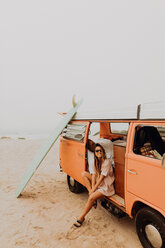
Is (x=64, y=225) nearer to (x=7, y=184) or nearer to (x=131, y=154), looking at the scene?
(x=131, y=154)

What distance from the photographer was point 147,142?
315cm

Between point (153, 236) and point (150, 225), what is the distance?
0.48 ft

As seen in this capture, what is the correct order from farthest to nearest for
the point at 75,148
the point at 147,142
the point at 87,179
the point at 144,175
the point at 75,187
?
the point at 75,187 < the point at 75,148 < the point at 87,179 < the point at 147,142 < the point at 144,175

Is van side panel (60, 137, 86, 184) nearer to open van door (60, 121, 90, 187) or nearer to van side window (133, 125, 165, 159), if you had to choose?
open van door (60, 121, 90, 187)

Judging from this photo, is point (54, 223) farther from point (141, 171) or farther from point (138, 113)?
point (138, 113)

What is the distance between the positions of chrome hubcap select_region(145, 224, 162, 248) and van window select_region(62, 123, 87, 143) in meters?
2.18

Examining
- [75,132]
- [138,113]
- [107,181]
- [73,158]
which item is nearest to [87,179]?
[107,181]

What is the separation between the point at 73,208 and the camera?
4211 mm

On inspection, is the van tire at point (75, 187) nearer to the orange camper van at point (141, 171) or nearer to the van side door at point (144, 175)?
the orange camper van at point (141, 171)

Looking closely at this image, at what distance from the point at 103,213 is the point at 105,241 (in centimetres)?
95

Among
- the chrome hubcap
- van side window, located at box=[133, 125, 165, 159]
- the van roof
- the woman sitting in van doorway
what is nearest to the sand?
the woman sitting in van doorway

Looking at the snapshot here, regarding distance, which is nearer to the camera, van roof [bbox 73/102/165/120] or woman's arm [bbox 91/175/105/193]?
van roof [bbox 73/102/165/120]

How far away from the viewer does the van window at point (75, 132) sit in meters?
4.20

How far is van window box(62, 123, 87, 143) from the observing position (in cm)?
A: 420
